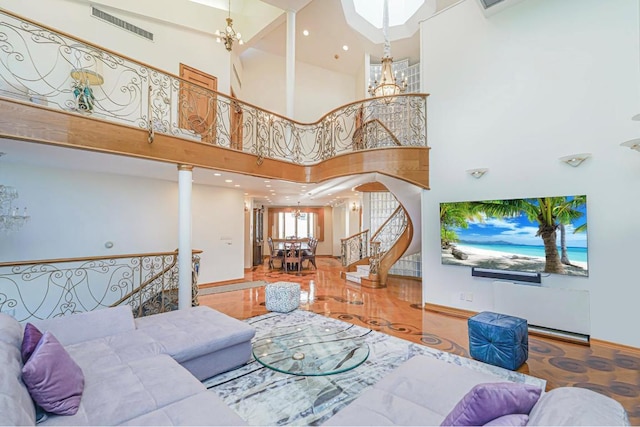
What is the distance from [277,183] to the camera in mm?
6703

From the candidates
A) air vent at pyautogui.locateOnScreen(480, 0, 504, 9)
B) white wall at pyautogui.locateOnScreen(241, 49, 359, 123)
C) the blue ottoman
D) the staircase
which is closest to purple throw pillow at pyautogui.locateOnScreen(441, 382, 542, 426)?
the blue ottoman

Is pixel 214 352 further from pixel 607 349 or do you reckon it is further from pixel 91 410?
pixel 607 349

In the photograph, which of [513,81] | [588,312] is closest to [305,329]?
[588,312]

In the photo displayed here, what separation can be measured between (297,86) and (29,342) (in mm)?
9183

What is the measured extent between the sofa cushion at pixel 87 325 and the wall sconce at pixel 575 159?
586 cm

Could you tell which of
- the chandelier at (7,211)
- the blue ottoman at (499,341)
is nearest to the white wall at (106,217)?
the chandelier at (7,211)

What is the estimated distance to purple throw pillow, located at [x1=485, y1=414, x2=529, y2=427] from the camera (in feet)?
3.78

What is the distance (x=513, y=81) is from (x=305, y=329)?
16.1 feet

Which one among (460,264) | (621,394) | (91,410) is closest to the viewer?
(91,410)

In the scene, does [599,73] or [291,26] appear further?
[291,26]

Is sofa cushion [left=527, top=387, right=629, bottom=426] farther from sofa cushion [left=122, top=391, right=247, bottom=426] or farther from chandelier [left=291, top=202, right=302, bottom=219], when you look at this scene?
chandelier [left=291, top=202, right=302, bottom=219]

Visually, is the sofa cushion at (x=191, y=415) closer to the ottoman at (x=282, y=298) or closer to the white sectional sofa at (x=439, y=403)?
the white sectional sofa at (x=439, y=403)

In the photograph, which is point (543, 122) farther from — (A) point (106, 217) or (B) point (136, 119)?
(A) point (106, 217)

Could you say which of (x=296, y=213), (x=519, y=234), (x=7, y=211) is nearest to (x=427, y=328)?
(x=519, y=234)
